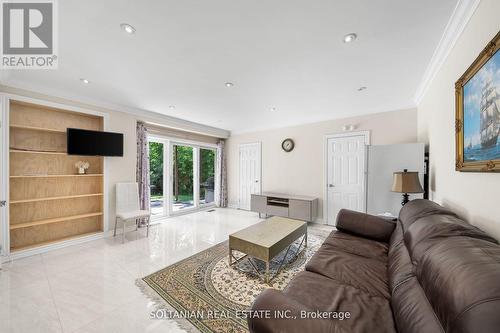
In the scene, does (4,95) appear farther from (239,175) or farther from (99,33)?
(239,175)

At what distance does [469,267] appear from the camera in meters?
0.73

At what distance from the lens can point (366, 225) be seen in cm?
222

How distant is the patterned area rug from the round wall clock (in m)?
2.58

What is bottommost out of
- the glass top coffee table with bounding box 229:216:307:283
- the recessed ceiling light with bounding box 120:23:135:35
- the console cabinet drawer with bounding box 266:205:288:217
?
the console cabinet drawer with bounding box 266:205:288:217

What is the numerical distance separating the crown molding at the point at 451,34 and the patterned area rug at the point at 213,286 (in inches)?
106

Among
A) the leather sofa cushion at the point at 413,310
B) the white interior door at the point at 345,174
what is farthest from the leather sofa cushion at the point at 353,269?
the white interior door at the point at 345,174

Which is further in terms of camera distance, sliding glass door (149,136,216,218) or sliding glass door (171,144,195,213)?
sliding glass door (171,144,195,213)

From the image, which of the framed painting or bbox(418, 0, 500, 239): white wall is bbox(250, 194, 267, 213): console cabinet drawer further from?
the framed painting

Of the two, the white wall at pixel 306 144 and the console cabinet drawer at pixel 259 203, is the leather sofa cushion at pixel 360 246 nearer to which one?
the white wall at pixel 306 144

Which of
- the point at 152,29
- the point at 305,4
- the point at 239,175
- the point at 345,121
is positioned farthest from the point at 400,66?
the point at 239,175

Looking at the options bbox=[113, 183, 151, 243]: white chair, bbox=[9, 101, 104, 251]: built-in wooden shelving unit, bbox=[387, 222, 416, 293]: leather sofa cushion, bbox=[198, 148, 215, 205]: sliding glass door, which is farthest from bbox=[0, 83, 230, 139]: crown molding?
bbox=[387, 222, 416, 293]: leather sofa cushion

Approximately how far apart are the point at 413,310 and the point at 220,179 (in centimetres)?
535

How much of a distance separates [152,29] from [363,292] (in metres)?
2.61

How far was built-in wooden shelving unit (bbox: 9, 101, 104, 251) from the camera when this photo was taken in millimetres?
2750
